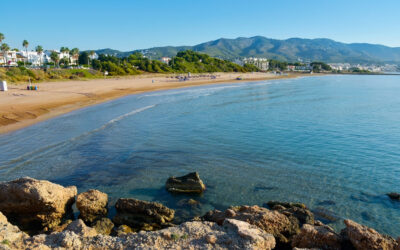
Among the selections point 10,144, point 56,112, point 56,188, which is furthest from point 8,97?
point 56,188

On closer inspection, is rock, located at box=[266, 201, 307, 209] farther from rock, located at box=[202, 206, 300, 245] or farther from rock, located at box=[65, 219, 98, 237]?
rock, located at box=[65, 219, 98, 237]

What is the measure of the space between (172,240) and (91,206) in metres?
3.98

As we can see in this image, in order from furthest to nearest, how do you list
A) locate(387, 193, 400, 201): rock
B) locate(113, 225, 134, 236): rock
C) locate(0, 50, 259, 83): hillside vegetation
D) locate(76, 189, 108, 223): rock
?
locate(0, 50, 259, 83): hillside vegetation, locate(387, 193, 400, 201): rock, locate(76, 189, 108, 223): rock, locate(113, 225, 134, 236): rock

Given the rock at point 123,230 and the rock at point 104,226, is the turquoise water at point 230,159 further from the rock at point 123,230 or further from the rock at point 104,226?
the rock at point 104,226

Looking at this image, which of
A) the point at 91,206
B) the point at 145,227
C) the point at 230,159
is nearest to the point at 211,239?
the point at 145,227

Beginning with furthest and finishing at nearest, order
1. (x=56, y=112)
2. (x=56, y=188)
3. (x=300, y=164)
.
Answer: (x=56, y=112), (x=300, y=164), (x=56, y=188)

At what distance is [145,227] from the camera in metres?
8.36

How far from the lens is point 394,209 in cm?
955

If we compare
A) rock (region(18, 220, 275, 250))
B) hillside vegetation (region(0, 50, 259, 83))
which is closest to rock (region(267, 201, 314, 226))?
rock (region(18, 220, 275, 250))

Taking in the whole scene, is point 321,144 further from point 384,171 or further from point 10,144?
point 10,144

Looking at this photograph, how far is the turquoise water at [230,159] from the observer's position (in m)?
10.4

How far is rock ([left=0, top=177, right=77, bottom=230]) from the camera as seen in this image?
8.13 metres

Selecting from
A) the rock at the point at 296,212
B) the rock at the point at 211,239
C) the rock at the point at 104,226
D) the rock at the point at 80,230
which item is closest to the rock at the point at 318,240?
the rock at the point at 296,212

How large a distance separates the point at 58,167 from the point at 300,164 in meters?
11.9
